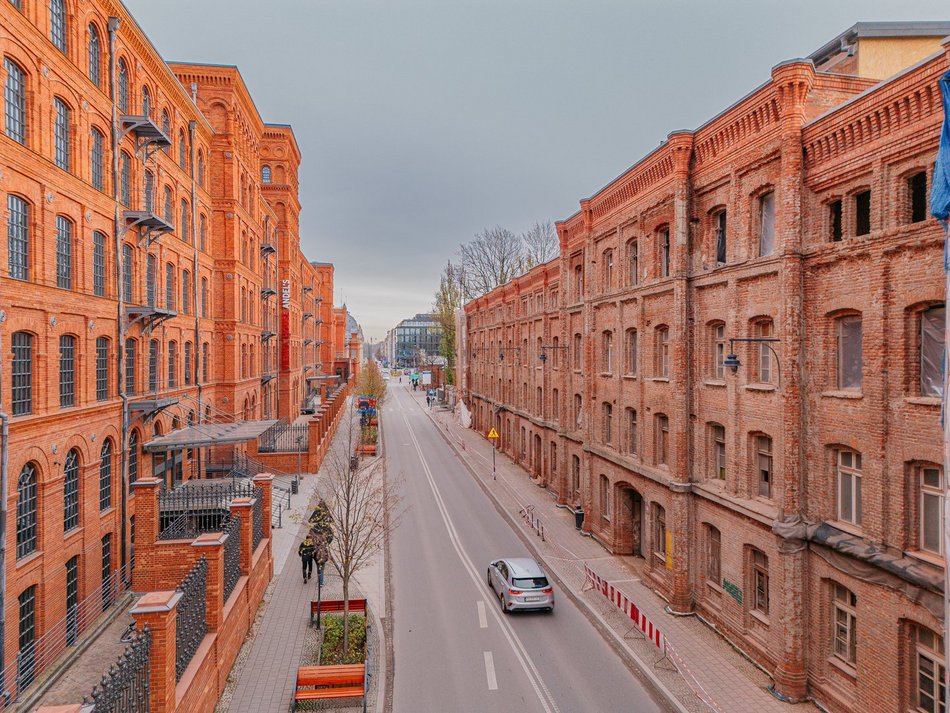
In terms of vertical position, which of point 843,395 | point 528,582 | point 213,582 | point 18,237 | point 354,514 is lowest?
point 528,582

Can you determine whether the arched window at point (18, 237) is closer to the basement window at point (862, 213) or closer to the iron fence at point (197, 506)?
the iron fence at point (197, 506)

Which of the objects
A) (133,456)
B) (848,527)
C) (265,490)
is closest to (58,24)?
(133,456)

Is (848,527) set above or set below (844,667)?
above

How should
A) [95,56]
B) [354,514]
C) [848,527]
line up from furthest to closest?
[354,514] → [95,56] → [848,527]

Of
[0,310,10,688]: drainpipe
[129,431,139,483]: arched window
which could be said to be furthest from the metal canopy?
[0,310,10,688]: drainpipe

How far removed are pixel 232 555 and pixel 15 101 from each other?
11.7 meters

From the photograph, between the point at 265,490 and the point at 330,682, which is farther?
the point at 265,490

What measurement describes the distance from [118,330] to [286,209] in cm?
3239

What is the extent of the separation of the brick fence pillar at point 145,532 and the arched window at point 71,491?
2350 mm

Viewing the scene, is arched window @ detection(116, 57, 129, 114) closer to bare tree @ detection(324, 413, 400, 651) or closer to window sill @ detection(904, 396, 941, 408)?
bare tree @ detection(324, 413, 400, 651)

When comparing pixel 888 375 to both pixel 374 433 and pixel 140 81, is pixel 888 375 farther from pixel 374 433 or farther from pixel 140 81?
pixel 374 433

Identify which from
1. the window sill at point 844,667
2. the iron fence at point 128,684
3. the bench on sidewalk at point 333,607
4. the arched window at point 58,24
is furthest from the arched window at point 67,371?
the window sill at point 844,667

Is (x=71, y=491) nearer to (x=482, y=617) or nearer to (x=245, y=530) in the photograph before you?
(x=245, y=530)

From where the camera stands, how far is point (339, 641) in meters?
13.9
